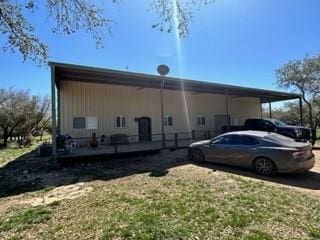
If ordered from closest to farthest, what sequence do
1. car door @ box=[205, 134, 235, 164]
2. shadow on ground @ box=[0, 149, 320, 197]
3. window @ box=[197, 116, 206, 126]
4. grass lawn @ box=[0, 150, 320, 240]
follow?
grass lawn @ box=[0, 150, 320, 240]
shadow on ground @ box=[0, 149, 320, 197]
car door @ box=[205, 134, 235, 164]
window @ box=[197, 116, 206, 126]

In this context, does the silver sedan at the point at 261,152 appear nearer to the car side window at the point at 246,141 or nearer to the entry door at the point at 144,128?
the car side window at the point at 246,141

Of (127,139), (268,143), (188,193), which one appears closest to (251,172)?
(268,143)

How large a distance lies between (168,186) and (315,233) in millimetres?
3692

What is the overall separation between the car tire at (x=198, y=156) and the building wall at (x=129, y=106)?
28.5ft

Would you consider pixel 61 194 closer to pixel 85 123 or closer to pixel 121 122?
pixel 85 123

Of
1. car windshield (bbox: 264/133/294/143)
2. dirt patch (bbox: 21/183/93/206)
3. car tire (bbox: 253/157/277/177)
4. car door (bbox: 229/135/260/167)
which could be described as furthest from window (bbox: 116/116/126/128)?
car windshield (bbox: 264/133/294/143)

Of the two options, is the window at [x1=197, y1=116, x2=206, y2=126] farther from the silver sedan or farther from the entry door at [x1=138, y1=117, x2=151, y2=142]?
→ the silver sedan

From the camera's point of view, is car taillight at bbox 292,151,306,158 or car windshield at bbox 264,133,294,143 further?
car windshield at bbox 264,133,294,143

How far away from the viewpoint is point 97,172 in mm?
9414

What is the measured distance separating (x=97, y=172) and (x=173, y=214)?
5.30 m

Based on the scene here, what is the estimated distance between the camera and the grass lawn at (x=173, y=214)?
403cm

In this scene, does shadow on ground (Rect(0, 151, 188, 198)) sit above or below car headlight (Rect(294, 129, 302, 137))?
below

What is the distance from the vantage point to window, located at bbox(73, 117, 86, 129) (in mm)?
16656

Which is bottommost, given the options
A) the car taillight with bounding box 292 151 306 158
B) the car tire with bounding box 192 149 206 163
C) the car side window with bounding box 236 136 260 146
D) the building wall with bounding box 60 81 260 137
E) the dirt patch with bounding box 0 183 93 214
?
the dirt patch with bounding box 0 183 93 214
